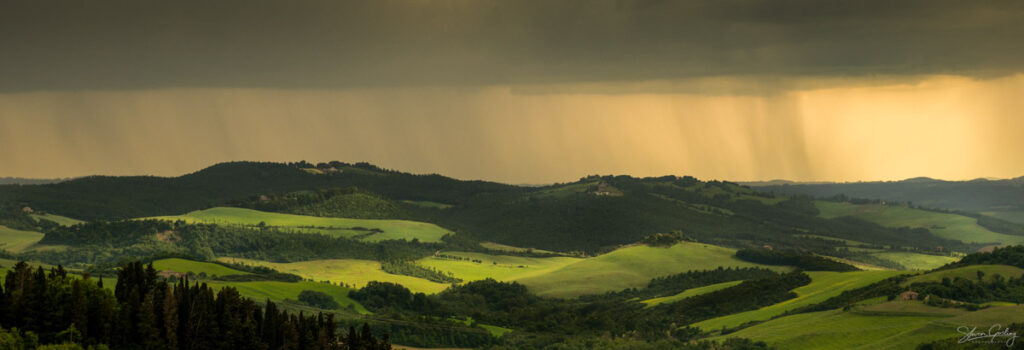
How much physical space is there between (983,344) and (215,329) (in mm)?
62789

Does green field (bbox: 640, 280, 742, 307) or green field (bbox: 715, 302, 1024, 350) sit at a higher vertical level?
green field (bbox: 640, 280, 742, 307)

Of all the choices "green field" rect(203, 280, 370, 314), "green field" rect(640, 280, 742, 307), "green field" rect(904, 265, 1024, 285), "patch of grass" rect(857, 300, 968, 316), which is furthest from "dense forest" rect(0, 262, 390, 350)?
"green field" rect(640, 280, 742, 307)

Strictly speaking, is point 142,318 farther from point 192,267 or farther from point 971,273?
point 971,273

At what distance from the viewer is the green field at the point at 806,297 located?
148375mm

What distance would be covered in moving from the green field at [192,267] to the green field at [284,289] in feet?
35.4

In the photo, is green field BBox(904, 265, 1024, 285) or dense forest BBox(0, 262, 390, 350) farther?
green field BBox(904, 265, 1024, 285)

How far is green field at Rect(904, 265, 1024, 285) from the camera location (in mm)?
138375

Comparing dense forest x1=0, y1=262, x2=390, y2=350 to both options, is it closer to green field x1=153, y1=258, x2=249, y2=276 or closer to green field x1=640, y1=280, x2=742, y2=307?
green field x1=153, y1=258, x2=249, y2=276

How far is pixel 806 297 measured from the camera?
522ft

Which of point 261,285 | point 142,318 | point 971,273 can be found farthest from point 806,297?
point 142,318

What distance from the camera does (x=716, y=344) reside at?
123 m

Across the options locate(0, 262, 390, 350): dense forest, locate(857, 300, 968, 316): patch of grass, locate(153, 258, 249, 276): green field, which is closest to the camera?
locate(0, 262, 390, 350): dense forest

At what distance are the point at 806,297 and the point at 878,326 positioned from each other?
4243 cm

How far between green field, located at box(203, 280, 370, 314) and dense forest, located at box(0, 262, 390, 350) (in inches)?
2091
